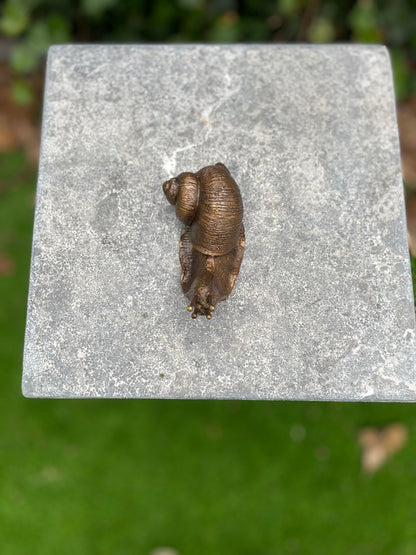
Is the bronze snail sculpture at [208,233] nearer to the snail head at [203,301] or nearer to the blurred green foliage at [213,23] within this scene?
the snail head at [203,301]

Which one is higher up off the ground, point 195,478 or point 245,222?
point 245,222

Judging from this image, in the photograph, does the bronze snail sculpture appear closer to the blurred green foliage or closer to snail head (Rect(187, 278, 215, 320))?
snail head (Rect(187, 278, 215, 320))

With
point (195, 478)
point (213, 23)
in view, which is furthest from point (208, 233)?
point (213, 23)

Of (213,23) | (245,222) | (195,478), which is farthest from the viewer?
(213,23)

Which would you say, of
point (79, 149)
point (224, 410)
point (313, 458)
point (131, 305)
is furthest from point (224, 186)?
point (313, 458)

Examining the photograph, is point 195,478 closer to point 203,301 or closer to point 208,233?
point 203,301

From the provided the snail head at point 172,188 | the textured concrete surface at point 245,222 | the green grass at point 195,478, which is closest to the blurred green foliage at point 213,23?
the textured concrete surface at point 245,222
